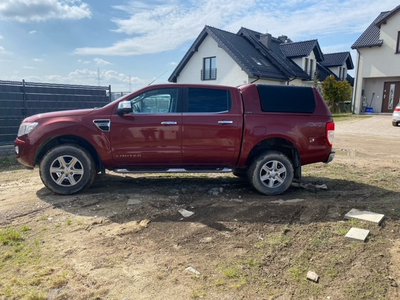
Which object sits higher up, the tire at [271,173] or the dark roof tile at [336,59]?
the dark roof tile at [336,59]

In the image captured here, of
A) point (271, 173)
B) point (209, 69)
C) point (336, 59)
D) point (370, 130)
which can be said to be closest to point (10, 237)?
point (271, 173)

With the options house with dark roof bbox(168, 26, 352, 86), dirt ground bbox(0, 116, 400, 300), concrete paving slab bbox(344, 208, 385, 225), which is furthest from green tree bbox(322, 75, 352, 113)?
concrete paving slab bbox(344, 208, 385, 225)

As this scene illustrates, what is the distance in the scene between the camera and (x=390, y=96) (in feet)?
81.4

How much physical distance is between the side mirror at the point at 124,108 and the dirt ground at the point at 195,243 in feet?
4.57

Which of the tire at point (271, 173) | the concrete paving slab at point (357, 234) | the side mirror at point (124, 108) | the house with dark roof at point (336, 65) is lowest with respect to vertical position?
the concrete paving slab at point (357, 234)

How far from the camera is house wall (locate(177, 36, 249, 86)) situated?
24.4m

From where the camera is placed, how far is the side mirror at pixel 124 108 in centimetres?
488

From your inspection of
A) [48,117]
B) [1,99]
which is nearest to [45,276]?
[48,117]

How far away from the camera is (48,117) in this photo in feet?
16.7

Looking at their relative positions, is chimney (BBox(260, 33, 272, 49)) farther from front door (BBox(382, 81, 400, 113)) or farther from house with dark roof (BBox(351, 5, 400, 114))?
front door (BBox(382, 81, 400, 113))

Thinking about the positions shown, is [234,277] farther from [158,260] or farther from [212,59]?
[212,59]

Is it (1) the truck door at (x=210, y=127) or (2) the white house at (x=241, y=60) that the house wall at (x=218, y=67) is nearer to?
(2) the white house at (x=241, y=60)

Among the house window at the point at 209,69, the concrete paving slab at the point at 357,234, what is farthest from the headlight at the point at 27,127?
the house window at the point at 209,69

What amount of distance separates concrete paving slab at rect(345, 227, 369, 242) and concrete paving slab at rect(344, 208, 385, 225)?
0.42 m
